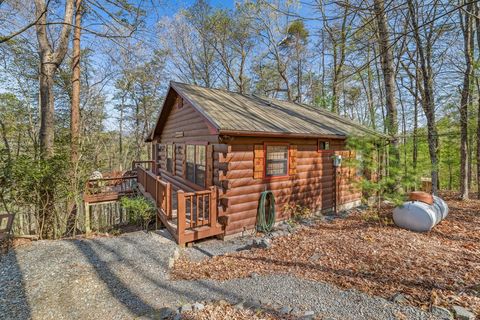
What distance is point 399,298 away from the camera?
3154 mm

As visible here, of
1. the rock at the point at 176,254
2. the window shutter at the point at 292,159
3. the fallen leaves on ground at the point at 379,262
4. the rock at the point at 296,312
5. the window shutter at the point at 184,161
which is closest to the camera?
the rock at the point at 296,312

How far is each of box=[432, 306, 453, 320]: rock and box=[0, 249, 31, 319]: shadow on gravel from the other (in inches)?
198

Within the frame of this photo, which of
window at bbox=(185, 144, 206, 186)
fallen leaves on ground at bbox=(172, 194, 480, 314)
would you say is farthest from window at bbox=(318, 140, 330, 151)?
window at bbox=(185, 144, 206, 186)

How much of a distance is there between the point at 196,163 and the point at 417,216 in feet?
20.5

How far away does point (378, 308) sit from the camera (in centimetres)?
302

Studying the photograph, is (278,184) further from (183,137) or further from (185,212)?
(183,137)

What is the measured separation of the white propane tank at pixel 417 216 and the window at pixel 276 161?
3098mm

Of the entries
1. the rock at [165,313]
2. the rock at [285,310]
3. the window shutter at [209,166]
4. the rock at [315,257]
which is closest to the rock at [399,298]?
the rock at [285,310]

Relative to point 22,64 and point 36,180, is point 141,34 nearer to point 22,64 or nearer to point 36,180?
point 36,180

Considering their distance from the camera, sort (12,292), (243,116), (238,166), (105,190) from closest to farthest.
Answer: (12,292)
(238,166)
(243,116)
(105,190)

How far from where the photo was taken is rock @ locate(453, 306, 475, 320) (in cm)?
276

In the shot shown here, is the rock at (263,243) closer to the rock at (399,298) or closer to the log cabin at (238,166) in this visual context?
the log cabin at (238,166)

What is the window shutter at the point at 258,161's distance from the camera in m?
6.53

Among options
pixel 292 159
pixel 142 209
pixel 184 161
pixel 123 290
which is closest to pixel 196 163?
pixel 184 161
